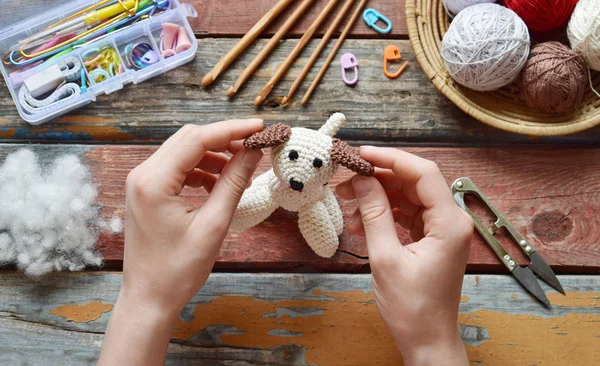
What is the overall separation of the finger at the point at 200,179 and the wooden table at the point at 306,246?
0.22ft

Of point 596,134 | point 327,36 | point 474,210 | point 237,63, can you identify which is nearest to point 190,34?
point 237,63

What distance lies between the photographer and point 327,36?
3.06 ft

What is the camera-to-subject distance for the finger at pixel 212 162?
80 cm

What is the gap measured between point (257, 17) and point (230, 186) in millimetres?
429

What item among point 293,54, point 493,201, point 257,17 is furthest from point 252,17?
point 493,201

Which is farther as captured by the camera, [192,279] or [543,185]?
[543,185]

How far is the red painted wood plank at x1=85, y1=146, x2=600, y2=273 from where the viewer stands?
2.85 ft

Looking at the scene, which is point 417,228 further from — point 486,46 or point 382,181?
point 486,46

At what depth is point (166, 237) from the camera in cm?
65

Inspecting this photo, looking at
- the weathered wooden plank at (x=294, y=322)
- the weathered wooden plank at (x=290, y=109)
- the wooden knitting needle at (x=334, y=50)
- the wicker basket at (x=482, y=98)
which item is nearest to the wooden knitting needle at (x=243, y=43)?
the weathered wooden plank at (x=290, y=109)

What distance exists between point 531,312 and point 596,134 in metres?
0.34

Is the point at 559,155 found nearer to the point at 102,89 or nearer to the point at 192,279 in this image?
the point at 192,279

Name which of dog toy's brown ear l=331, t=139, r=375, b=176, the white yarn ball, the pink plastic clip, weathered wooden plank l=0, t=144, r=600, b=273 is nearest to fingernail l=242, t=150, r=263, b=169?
dog toy's brown ear l=331, t=139, r=375, b=176

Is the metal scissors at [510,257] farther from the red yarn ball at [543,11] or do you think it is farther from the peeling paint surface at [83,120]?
the peeling paint surface at [83,120]
